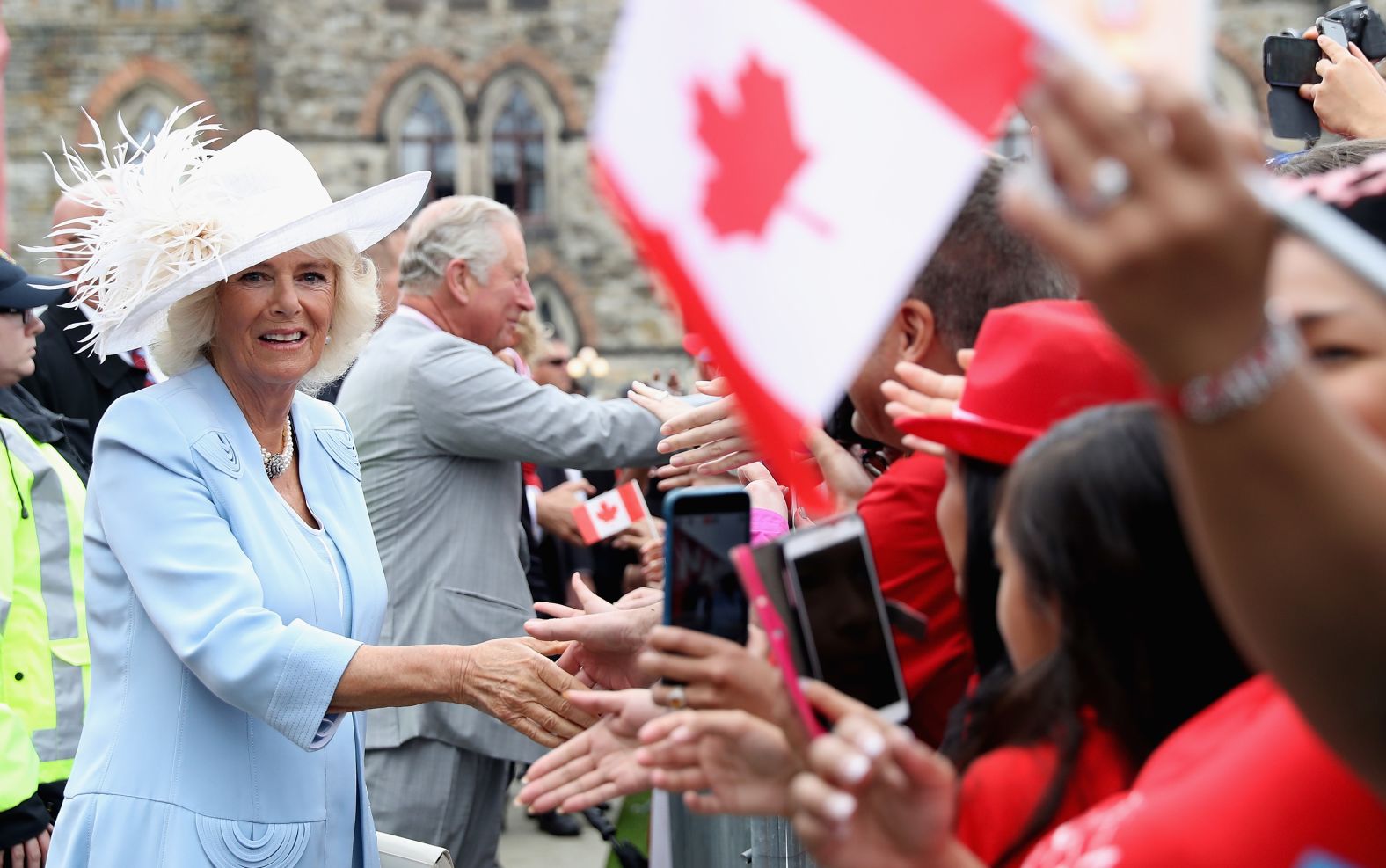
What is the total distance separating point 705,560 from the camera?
160cm

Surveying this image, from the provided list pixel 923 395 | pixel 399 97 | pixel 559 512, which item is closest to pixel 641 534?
pixel 559 512

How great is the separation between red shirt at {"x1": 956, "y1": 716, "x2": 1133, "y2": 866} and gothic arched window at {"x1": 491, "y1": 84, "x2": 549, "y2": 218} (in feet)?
69.8

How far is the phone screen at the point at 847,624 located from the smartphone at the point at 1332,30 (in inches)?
102

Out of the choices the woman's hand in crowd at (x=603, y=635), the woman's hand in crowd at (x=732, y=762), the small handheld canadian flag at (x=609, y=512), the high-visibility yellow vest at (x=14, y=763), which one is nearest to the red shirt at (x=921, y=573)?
the woman's hand in crowd at (x=603, y=635)

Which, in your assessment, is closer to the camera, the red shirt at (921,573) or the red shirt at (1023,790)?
the red shirt at (1023,790)

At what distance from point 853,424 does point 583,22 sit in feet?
67.7

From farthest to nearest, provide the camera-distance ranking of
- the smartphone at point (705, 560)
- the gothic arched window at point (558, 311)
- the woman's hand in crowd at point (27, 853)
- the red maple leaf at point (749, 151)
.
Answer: the gothic arched window at point (558, 311) → the woman's hand in crowd at point (27, 853) → the smartphone at point (705, 560) → the red maple leaf at point (749, 151)

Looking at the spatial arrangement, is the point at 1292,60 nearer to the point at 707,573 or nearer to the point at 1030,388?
the point at 1030,388

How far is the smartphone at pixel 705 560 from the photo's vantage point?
1561mm

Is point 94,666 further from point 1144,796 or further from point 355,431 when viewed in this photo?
point 1144,796

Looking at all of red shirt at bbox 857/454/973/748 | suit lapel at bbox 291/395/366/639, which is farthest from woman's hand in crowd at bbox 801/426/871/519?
suit lapel at bbox 291/395/366/639

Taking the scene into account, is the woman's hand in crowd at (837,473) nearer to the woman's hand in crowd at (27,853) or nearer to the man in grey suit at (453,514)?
the man in grey suit at (453,514)

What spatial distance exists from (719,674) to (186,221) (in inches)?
75.7

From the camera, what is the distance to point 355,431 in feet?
14.0
